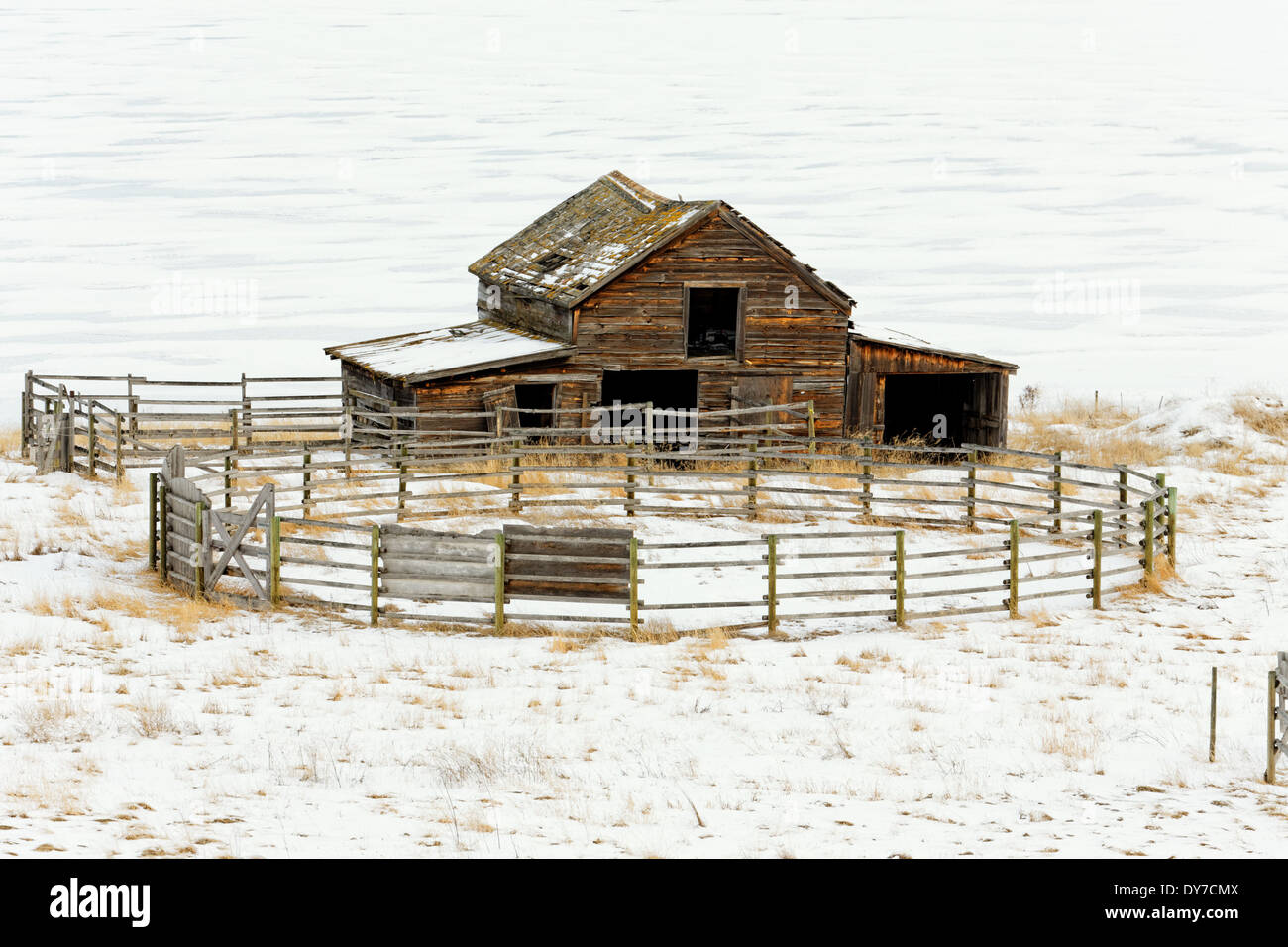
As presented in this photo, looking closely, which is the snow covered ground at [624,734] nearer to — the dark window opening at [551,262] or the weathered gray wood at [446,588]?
the weathered gray wood at [446,588]

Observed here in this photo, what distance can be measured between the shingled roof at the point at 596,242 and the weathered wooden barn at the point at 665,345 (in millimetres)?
60

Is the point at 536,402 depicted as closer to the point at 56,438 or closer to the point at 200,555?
the point at 56,438

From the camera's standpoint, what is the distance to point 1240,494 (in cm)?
3281

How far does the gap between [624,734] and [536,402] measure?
824 inches

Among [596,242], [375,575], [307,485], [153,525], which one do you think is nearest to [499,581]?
[375,575]

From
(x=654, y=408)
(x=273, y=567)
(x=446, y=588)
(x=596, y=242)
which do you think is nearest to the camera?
(x=446, y=588)

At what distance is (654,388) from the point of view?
3956 cm

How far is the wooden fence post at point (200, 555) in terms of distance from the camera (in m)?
20.9

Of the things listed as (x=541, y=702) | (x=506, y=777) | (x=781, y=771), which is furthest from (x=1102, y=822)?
(x=541, y=702)

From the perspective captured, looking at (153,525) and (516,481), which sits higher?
(516,481)

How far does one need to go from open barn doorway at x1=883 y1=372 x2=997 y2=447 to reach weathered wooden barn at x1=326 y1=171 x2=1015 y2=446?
8.2 inches

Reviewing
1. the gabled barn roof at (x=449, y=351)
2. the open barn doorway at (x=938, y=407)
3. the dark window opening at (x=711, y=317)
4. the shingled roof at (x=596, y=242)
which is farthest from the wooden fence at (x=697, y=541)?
the dark window opening at (x=711, y=317)

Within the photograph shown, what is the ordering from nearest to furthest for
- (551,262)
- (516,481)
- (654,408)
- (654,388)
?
(516,481) < (654,408) < (551,262) < (654,388)

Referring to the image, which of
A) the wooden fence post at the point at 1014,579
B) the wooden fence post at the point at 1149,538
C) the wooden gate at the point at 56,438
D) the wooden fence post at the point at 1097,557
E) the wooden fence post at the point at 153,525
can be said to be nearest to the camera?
the wooden fence post at the point at 1014,579
